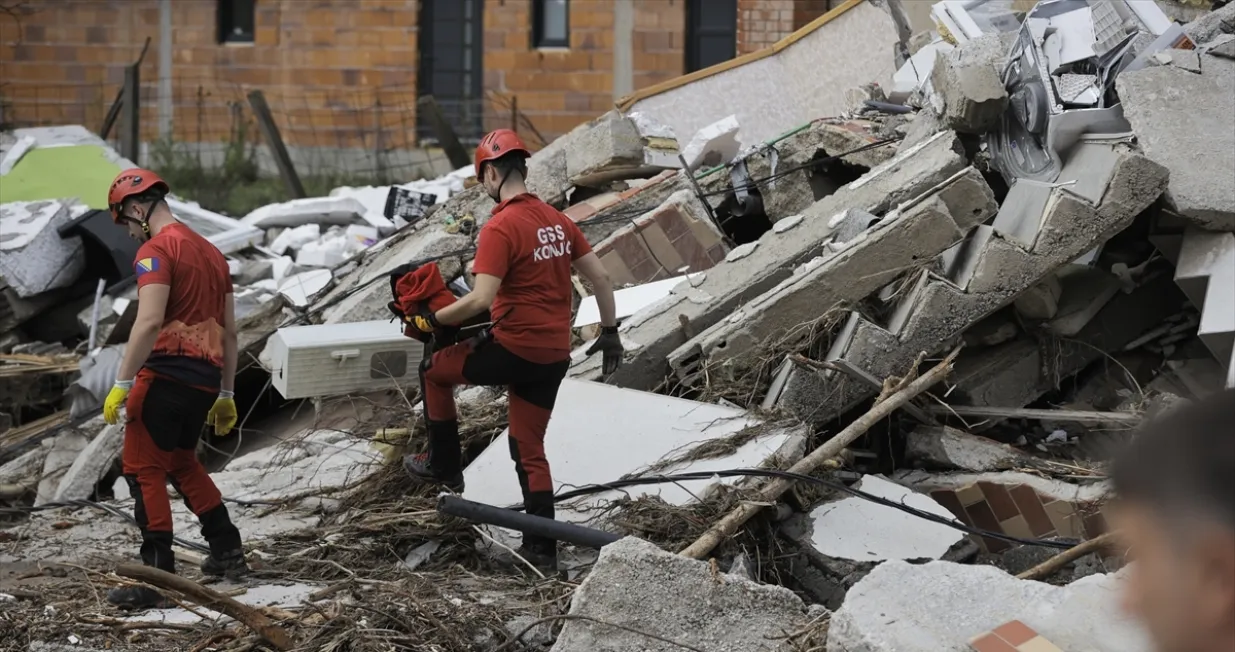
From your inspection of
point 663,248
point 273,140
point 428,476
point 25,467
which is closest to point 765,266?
point 663,248

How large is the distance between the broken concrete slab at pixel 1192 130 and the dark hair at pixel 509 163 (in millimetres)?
3075

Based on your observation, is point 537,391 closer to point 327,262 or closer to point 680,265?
point 680,265

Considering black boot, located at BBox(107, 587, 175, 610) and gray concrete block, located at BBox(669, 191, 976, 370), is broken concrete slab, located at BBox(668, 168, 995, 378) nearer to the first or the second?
gray concrete block, located at BBox(669, 191, 976, 370)

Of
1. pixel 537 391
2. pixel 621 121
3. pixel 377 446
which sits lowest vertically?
pixel 377 446

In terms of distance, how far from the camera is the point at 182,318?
5391mm

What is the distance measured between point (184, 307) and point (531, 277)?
1.40 m

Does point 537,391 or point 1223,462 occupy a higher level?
point 1223,462

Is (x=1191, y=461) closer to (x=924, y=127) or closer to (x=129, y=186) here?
(x=129, y=186)

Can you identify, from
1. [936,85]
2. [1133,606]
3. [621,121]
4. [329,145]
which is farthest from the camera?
[329,145]

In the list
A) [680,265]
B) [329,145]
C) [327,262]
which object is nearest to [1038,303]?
[680,265]

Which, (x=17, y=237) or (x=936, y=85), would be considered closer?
(x=936, y=85)

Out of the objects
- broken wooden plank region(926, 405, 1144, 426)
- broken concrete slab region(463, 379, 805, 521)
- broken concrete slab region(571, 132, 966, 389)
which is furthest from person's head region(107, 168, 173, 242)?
broken wooden plank region(926, 405, 1144, 426)

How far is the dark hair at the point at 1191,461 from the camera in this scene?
141cm

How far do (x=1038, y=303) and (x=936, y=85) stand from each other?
1.50 meters
